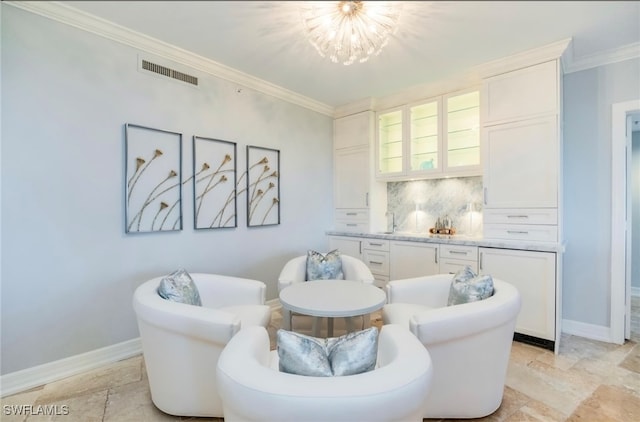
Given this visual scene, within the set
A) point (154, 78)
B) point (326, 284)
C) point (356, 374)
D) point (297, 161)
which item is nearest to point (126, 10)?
point (154, 78)

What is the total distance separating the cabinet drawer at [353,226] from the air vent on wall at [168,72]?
2511 millimetres

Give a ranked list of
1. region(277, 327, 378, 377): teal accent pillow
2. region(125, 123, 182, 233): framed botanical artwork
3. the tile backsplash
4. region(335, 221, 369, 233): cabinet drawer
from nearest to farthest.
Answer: region(277, 327, 378, 377): teal accent pillow < region(125, 123, 182, 233): framed botanical artwork < the tile backsplash < region(335, 221, 369, 233): cabinet drawer

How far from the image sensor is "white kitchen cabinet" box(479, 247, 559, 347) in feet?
8.77

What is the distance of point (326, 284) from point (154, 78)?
2.33 meters

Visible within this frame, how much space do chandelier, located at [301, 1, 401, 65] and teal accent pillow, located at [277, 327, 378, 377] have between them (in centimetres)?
192

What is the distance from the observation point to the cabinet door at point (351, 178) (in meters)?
4.20

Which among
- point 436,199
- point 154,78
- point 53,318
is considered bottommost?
point 53,318

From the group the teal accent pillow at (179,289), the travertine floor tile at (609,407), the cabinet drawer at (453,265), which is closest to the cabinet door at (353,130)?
the cabinet drawer at (453,265)

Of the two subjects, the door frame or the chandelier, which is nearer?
the chandelier

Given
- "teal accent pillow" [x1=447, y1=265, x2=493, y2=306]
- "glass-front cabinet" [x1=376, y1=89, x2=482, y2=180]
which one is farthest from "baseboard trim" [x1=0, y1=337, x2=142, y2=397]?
"glass-front cabinet" [x1=376, y1=89, x2=482, y2=180]

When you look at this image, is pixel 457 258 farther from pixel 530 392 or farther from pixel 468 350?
pixel 468 350

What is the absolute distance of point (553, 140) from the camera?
276 cm

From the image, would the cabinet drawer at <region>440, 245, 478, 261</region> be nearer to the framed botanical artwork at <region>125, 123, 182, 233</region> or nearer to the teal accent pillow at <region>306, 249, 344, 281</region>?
the teal accent pillow at <region>306, 249, 344, 281</region>

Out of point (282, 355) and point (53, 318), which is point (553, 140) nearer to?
point (282, 355)
